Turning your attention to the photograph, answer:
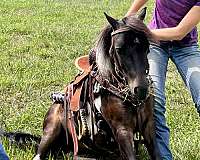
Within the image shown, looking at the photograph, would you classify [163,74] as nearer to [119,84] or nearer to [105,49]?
[119,84]

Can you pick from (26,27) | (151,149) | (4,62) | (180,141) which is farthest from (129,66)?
(26,27)

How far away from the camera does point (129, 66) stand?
370 cm

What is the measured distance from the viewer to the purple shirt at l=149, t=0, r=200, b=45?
169 inches

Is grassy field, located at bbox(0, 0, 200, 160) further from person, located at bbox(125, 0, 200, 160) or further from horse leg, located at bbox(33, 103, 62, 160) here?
person, located at bbox(125, 0, 200, 160)

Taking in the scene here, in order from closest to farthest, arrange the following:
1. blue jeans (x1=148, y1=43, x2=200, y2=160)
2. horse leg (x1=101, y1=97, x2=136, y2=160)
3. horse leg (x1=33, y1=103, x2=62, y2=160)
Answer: horse leg (x1=101, y1=97, x2=136, y2=160) < blue jeans (x1=148, y1=43, x2=200, y2=160) < horse leg (x1=33, y1=103, x2=62, y2=160)

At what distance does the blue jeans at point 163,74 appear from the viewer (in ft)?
14.0

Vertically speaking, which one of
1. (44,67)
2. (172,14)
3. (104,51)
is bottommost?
(104,51)

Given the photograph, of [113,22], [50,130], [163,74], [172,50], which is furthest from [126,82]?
[50,130]

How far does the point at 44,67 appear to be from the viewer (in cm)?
795

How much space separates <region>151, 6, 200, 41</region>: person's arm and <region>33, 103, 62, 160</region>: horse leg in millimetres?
1303

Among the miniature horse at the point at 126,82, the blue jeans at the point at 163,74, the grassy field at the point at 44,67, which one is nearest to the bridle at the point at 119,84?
the miniature horse at the point at 126,82

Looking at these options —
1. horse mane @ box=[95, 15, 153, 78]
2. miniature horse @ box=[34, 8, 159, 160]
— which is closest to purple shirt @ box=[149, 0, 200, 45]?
miniature horse @ box=[34, 8, 159, 160]

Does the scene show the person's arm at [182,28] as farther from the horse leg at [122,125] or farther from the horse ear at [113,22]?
the horse leg at [122,125]

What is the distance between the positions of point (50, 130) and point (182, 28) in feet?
5.23
